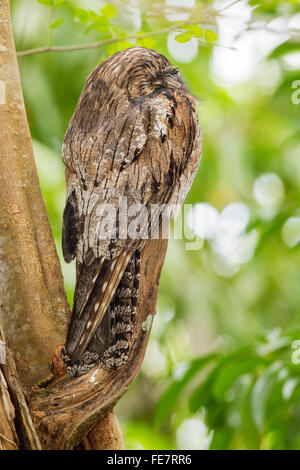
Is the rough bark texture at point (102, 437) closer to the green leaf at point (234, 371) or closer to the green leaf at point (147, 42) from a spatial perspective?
the green leaf at point (234, 371)

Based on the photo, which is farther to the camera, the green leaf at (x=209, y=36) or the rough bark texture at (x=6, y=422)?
the green leaf at (x=209, y=36)

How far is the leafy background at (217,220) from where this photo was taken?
2.32m

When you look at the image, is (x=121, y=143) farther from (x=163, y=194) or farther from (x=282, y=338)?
(x=282, y=338)

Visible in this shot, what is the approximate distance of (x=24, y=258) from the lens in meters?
1.74

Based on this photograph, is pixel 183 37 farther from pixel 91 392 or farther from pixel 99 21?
pixel 91 392

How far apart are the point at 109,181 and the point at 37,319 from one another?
475mm

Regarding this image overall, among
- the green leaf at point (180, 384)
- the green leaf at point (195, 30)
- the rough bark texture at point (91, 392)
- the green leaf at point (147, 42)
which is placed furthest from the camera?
the green leaf at point (180, 384)

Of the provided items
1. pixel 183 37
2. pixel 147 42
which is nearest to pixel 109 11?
pixel 147 42

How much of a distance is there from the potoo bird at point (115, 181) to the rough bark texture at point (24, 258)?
105mm

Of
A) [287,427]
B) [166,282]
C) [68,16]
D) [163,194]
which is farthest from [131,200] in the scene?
[166,282]

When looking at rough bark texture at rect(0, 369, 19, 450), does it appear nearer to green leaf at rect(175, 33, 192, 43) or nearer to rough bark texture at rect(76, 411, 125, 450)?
rough bark texture at rect(76, 411, 125, 450)

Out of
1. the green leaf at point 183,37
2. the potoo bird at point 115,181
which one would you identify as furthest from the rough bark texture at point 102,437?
the green leaf at point 183,37

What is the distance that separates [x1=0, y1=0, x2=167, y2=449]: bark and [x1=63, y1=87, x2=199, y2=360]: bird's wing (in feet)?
0.36
